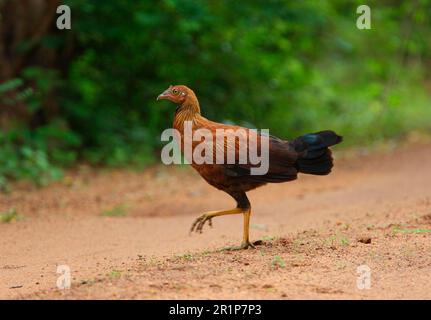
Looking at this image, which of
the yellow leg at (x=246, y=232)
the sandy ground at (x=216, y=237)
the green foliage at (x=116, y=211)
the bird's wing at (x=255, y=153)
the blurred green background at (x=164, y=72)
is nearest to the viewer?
the sandy ground at (x=216, y=237)

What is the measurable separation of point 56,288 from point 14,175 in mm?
7526

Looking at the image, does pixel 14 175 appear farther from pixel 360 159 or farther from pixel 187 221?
pixel 360 159

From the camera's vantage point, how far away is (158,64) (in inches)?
648

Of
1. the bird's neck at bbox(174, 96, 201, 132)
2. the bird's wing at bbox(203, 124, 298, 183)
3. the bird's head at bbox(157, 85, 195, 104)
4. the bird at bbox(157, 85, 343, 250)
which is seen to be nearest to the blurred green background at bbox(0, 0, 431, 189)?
the bird's head at bbox(157, 85, 195, 104)

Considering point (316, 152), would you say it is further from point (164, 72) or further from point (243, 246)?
point (164, 72)

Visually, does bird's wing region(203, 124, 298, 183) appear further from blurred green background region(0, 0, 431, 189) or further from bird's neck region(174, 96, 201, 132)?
blurred green background region(0, 0, 431, 189)

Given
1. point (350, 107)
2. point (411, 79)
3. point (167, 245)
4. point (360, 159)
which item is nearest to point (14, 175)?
point (167, 245)

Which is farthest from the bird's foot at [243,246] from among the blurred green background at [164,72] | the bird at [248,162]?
the blurred green background at [164,72]

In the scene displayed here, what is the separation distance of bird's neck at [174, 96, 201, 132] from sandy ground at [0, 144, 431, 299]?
1.26 metres

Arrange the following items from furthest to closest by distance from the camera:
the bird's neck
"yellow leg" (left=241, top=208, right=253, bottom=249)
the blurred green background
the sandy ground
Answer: the blurred green background < the bird's neck < "yellow leg" (left=241, top=208, right=253, bottom=249) < the sandy ground

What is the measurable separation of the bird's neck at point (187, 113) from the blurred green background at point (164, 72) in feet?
19.4

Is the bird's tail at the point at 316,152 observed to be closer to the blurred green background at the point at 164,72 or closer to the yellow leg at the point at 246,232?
the yellow leg at the point at 246,232

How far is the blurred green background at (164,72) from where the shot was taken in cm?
1428

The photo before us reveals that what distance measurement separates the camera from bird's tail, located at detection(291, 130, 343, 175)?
7066 millimetres
